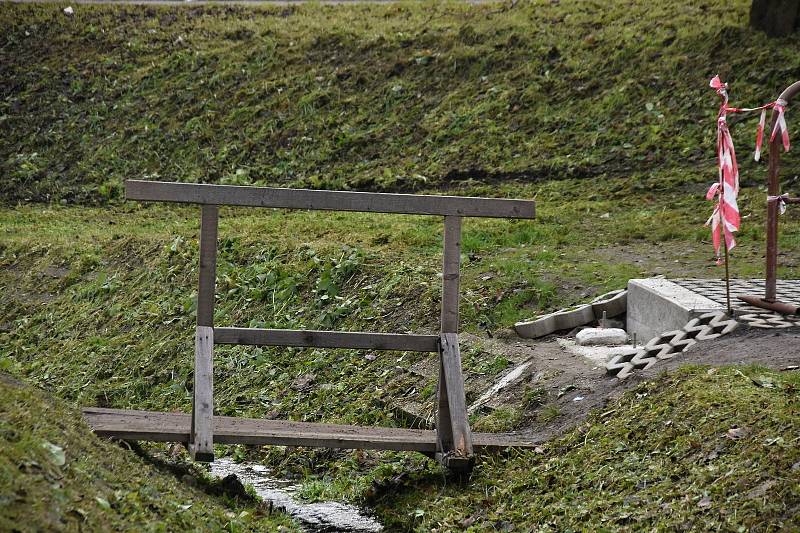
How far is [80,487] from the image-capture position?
5234mm

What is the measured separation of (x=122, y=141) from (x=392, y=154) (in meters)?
4.90

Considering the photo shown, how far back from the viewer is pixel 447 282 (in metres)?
8.00

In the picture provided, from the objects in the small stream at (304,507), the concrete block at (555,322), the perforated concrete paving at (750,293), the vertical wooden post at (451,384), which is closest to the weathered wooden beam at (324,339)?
the vertical wooden post at (451,384)

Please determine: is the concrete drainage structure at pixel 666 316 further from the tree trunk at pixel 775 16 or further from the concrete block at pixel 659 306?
the tree trunk at pixel 775 16

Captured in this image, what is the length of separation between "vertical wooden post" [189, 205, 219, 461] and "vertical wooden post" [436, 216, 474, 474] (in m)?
1.53

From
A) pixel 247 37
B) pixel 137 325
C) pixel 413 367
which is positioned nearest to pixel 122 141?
pixel 247 37

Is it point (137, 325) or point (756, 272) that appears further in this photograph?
point (137, 325)

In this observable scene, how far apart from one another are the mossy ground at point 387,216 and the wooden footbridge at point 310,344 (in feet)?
1.02

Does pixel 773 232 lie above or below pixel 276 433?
above

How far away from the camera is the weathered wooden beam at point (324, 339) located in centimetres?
789

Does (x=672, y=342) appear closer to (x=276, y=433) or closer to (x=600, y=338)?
(x=600, y=338)

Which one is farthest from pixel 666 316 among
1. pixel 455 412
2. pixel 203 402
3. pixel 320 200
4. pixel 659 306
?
pixel 203 402

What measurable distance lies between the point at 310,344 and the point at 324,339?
0.10 metres

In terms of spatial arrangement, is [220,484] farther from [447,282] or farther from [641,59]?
[641,59]
